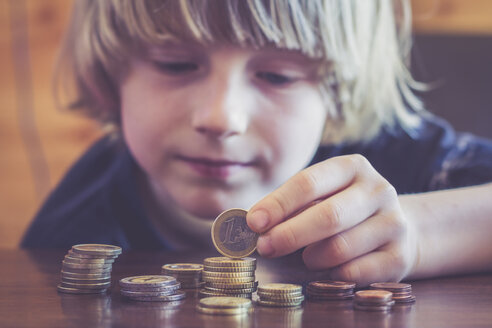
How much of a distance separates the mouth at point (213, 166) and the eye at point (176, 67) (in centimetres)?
16

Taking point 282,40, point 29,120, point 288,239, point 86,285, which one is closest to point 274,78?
point 282,40

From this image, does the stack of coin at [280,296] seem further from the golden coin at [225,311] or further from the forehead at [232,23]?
the forehead at [232,23]

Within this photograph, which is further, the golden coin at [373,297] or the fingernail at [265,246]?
the fingernail at [265,246]

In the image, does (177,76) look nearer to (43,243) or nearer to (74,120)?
(43,243)

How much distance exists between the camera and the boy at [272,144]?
28.2 inches

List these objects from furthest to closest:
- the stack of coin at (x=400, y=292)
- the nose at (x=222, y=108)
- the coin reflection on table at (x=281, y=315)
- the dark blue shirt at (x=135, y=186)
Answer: the dark blue shirt at (x=135, y=186) < the nose at (x=222, y=108) < the stack of coin at (x=400, y=292) < the coin reflection on table at (x=281, y=315)

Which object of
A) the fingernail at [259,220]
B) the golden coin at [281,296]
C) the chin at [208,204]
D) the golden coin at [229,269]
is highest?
the chin at [208,204]

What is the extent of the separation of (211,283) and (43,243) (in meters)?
0.88

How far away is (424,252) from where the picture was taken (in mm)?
784

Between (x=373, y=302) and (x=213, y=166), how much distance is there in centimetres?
55

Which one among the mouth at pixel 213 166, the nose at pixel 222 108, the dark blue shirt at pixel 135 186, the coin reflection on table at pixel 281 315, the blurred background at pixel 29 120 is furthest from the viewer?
the blurred background at pixel 29 120

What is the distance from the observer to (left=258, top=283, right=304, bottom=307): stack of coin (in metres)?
0.56

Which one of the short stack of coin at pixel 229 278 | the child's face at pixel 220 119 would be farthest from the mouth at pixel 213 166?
the short stack of coin at pixel 229 278

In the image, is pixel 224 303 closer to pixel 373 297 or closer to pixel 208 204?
pixel 373 297
